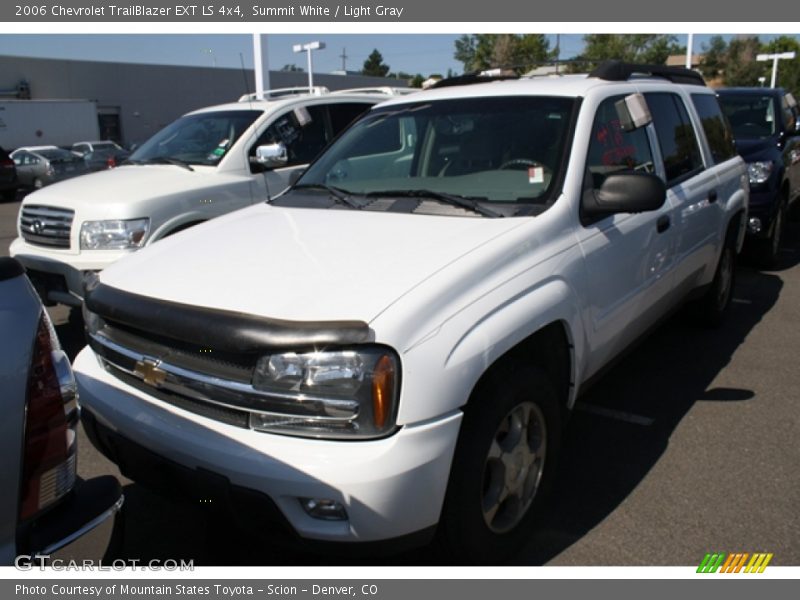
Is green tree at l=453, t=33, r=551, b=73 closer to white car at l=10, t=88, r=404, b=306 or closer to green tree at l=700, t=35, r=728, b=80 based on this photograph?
green tree at l=700, t=35, r=728, b=80

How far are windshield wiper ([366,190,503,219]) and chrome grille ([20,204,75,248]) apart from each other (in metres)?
3.02

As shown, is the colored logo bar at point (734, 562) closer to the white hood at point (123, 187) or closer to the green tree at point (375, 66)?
the white hood at point (123, 187)

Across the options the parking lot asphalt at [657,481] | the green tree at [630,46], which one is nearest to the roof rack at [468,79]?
the parking lot asphalt at [657,481]

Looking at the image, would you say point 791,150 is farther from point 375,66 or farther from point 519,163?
point 375,66

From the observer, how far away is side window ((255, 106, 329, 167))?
6519mm

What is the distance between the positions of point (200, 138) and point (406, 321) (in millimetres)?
4964

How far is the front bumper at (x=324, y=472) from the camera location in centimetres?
217

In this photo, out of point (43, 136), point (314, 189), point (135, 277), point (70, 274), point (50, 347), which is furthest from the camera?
point (43, 136)

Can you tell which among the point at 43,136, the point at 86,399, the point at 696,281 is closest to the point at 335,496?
the point at 86,399

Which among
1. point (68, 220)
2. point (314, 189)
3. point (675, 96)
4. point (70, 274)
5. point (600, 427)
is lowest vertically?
point (600, 427)

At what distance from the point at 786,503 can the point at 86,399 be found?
120 inches

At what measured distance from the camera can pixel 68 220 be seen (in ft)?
17.6

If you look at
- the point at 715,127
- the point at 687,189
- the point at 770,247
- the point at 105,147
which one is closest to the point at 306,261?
the point at 687,189

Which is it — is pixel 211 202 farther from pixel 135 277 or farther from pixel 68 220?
pixel 135 277
